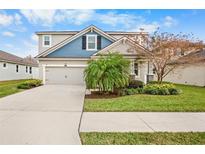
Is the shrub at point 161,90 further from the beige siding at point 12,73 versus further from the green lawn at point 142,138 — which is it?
the beige siding at point 12,73

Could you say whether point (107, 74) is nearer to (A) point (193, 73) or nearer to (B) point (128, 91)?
(B) point (128, 91)

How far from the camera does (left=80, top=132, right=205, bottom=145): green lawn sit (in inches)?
178

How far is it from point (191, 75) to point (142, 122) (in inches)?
698

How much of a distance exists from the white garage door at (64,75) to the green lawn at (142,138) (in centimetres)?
1510

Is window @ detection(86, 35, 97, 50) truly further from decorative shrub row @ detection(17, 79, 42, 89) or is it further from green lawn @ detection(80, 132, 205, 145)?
green lawn @ detection(80, 132, 205, 145)

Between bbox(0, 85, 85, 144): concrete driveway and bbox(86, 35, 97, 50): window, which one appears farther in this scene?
bbox(86, 35, 97, 50): window

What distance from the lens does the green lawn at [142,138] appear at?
4.52 metres

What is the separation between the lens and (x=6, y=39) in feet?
86.6

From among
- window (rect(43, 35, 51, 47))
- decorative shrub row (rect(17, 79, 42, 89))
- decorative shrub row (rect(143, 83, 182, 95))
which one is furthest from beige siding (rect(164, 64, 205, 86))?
window (rect(43, 35, 51, 47))

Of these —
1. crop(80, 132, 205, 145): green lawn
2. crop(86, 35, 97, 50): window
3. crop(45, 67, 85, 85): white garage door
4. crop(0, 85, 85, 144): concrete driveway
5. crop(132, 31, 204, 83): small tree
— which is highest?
crop(86, 35, 97, 50): window

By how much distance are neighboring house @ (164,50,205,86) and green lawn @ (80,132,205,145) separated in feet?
46.9
